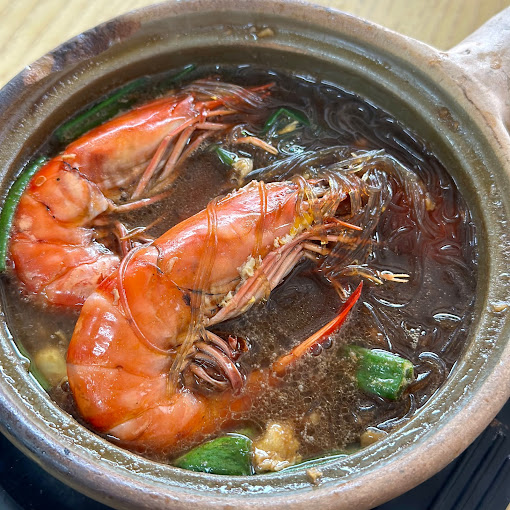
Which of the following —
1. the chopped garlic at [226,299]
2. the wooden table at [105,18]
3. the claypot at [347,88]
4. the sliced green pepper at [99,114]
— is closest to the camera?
the claypot at [347,88]

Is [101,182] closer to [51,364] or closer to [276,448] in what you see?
[51,364]

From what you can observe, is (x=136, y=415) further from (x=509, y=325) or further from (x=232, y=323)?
(x=509, y=325)

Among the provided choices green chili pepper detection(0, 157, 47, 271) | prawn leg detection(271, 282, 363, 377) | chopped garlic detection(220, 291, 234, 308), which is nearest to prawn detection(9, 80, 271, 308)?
green chili pepper detection(0, 157, 47, 271)

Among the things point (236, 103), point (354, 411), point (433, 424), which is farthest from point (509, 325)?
point (236, 103)

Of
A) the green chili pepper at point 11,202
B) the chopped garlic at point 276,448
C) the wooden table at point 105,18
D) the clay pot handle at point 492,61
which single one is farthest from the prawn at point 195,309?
the wooden table at point 105,18

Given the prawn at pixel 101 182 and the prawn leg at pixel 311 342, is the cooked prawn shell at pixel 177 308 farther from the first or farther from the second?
the prawn at pixel 101 182

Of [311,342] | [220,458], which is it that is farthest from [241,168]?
[220,458]

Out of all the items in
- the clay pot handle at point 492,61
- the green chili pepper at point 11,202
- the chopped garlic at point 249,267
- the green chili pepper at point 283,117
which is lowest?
the green chili pepper at point 11,202

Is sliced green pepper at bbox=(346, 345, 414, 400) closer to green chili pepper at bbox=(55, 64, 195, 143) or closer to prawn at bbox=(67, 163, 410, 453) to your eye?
prawn at bbox=(67, 163, 410, 453)
